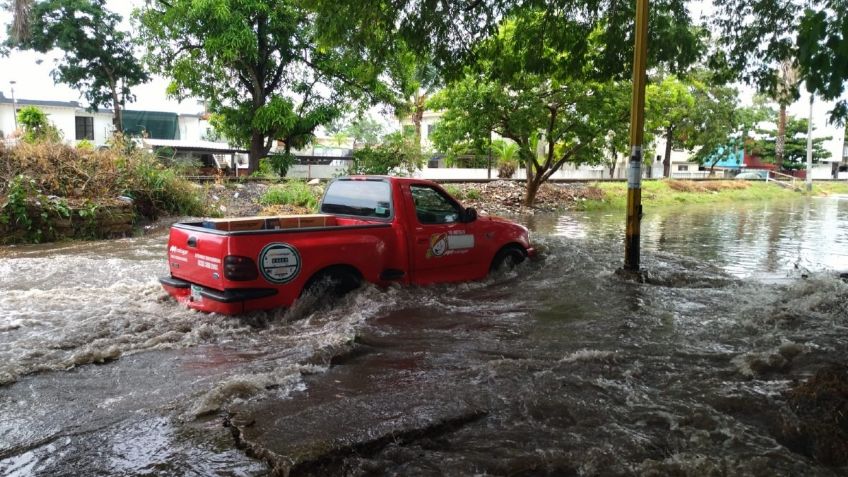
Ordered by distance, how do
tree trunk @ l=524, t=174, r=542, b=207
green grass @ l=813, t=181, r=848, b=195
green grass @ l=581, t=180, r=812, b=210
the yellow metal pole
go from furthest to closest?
green grass @ l=813, t=181, r=848, b=195 → green grass @ l=581, t=180, r=812, b=210 → tree trunk @ l=524, t=174, r=542, b=207 → the yellow metal pole

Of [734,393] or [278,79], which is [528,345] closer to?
[734,393]

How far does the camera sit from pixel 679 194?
33.0 m

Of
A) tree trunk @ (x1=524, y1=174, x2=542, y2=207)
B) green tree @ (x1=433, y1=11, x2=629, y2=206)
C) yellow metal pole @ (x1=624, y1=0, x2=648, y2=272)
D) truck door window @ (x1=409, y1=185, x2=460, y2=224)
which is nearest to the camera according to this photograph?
truck door window @ (x1=409, y1=185, x2=460, y2=224)

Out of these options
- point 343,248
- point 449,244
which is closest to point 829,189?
point 449,244

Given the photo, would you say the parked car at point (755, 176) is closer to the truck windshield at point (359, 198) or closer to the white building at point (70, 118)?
the truck windshield at point (359, 198)

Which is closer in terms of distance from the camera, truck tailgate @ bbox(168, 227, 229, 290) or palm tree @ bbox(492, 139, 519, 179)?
truck tailgate @ bbox(168, 227, 229, 290)

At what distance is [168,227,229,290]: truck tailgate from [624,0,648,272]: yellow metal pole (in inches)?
225

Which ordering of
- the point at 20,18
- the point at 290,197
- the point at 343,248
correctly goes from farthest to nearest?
the point at 290,197 → the point at 20,18 → the point at 343,248

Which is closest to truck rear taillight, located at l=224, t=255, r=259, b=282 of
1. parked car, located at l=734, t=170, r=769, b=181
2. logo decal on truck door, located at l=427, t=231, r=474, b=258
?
logo decal on truck door, located at l=427, t=231, r=474, b=258

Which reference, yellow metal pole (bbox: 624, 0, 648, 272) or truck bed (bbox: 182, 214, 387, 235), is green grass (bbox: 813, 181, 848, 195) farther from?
truck bed (bbox: 182, 214, 387, 235)

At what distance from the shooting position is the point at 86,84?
30281 millimetres

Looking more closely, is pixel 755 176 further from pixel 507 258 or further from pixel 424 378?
pixel 424 378

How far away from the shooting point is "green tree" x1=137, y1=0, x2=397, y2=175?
19.7 metres

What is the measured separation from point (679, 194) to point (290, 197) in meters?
24.0
